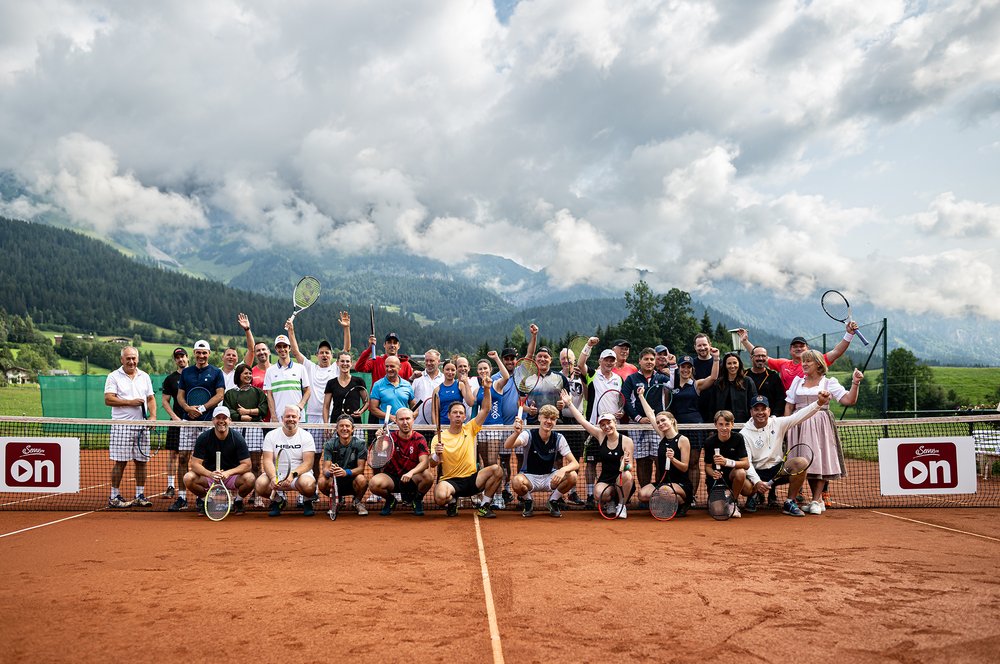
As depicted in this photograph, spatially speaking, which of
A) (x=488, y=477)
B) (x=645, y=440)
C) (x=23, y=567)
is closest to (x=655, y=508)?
(x=645, y=440)

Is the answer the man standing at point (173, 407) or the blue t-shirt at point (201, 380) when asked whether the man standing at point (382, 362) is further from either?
the man standing at point (173, 407)

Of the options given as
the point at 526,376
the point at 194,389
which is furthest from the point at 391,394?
the point at 194,389

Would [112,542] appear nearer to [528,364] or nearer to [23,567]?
[23,567]

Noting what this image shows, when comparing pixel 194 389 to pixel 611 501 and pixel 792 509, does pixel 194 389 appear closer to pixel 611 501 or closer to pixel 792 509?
pixel 611 501

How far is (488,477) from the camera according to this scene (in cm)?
962

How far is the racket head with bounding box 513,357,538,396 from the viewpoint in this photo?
33.3 feet

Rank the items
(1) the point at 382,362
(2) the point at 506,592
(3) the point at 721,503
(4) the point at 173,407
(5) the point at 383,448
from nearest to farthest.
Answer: (2) the point at 506,592, (3) the point at 721,503, (5) the point at 383,448, (4) the point at 173,407, (1) the point at 382,362

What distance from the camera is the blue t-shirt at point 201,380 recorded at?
34.7 feet

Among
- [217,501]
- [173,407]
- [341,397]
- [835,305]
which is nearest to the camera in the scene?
[217,501]

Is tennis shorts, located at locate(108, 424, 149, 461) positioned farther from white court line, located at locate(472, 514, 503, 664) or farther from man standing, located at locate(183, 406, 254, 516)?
white court line, located at locate(472, 514, 503, 664)

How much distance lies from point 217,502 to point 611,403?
568cm

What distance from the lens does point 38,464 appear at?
1046 cm

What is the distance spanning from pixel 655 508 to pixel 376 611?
506 centimetres

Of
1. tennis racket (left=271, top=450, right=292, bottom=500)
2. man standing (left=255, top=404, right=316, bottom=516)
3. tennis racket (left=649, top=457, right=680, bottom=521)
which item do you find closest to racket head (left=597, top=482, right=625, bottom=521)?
tennis racket (left=649, top=457, right=680, bottom=521)
